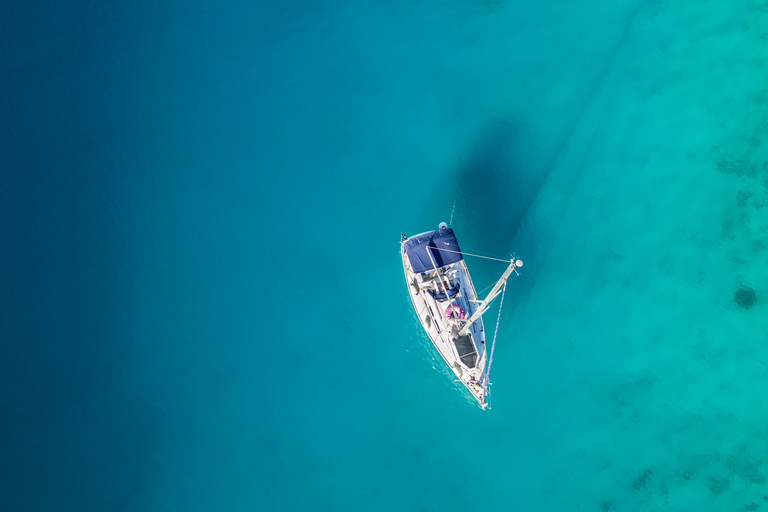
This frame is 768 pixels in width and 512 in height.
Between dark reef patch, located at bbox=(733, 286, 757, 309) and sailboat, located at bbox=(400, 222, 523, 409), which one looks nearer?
sailboat, located at bbox=(400, 222, 523, 409)

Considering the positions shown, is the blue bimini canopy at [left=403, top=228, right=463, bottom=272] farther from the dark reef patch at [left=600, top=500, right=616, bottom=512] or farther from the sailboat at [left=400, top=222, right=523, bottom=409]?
the dark reef patch at [left=600, top=500, right=616, bottom=512]

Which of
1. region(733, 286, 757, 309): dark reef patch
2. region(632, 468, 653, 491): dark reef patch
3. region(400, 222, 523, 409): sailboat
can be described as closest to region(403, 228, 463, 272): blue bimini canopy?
region(400, 222, 523, 409): sailboat

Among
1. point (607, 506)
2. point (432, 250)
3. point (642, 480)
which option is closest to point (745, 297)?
point (642, 480)

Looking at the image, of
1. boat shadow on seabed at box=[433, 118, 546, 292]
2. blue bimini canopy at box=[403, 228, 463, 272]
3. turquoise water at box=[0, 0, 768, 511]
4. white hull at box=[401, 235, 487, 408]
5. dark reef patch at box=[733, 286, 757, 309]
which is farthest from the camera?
dark reef patch at box=[733, 286, 757, 309]

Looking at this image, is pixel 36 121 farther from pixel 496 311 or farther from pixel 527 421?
pixel 527 421

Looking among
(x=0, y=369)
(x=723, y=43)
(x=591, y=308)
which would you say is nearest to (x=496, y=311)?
(x=591, y=308)

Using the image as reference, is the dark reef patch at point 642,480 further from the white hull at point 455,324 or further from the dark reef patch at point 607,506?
the white hull at point 455,324

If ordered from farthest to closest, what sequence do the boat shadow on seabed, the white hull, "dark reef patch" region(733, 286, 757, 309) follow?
"dark reef patch" region(733, 286, 757, 309), the boat shadow on seabed, the white hull
